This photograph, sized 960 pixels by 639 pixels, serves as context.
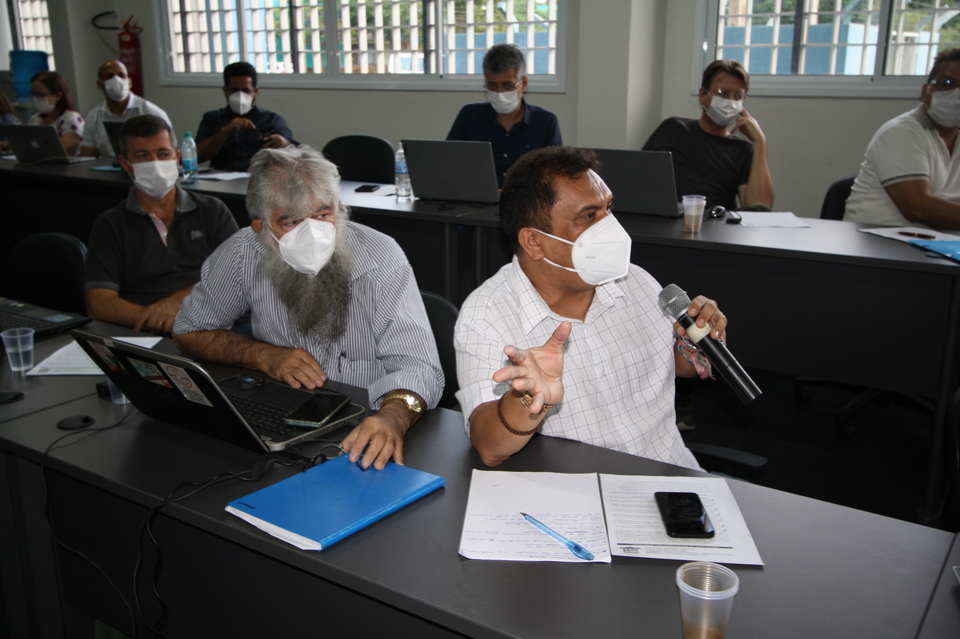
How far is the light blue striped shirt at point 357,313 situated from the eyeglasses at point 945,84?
2416mm

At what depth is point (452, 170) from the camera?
3463 mm

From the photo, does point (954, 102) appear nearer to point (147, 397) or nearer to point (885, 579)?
point (885, 579)

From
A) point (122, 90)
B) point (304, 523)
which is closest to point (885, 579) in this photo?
point (304, 523)

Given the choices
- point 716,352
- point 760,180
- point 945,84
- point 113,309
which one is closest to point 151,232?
point 113,309

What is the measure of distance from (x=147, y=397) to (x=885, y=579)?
1328 mm

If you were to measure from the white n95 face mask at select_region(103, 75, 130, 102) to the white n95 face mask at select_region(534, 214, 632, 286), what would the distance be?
16.3ft

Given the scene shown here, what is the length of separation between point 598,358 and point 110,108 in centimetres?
540

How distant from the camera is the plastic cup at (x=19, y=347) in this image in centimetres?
184

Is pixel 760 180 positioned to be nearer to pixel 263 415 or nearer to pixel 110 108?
pixel 263 415

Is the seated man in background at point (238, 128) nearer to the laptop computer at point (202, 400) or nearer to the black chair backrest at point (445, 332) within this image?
the black chair backrest at point (445, 332)

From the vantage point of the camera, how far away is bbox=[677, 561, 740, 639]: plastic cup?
2.89 feet

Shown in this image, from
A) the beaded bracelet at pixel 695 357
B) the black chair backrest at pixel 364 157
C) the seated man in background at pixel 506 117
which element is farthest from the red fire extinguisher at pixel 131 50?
the beaded bracelet at pixel 695 357

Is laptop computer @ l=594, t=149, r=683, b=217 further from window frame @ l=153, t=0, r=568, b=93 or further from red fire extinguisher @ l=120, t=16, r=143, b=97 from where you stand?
red fire extinguisher @ l=120, t=16, r=143, b=97

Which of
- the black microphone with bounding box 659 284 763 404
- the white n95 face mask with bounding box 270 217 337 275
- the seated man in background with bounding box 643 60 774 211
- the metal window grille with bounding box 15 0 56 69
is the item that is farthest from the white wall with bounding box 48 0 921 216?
the metal window grille with bounding box 15 0 56 69
